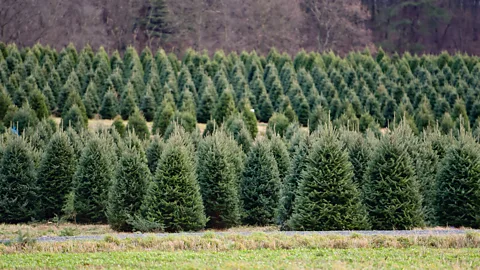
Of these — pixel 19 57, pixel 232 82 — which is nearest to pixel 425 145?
pixel 232 82

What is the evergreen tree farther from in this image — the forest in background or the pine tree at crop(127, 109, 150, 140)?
the forest in background

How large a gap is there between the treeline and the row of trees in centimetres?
1031

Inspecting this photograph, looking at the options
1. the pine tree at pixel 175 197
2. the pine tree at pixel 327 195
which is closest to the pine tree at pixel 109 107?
the pine tree at pixel 175 197

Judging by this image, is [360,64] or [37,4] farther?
[37,4]

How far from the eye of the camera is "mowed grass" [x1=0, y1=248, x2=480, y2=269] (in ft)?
46.9

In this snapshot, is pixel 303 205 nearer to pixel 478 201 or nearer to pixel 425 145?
pixel 478 201

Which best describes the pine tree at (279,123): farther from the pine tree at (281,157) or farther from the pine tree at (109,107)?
the pine tree at (281,157)

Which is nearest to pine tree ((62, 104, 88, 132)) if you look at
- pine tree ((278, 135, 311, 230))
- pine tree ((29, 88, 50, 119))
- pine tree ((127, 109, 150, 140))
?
pine tree ((29, 88, 50, 119))

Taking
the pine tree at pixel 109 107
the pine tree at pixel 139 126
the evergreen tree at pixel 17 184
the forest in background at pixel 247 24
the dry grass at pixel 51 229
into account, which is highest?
the forest in background at pixel 247 24

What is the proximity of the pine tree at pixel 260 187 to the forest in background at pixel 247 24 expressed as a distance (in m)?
47.4

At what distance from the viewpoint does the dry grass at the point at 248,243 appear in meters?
16.2

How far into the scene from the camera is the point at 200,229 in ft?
72.9

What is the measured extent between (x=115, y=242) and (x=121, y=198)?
610 cm

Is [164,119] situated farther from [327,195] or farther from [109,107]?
[327,195]
